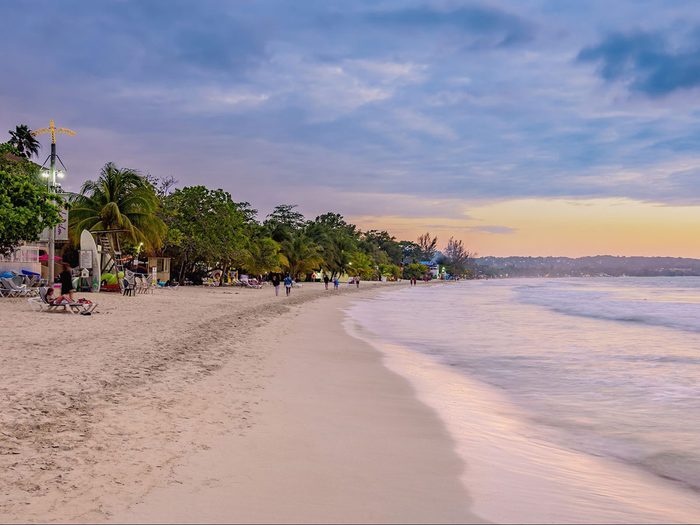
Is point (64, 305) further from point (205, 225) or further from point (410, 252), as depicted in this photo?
point (410, 252)

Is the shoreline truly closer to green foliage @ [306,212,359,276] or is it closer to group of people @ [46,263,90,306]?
group of people @ [46,263,90,306]

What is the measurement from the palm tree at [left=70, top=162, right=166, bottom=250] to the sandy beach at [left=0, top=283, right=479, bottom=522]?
23867 mm

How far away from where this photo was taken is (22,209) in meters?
20.1

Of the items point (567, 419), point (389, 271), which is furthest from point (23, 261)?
point (389, 271)

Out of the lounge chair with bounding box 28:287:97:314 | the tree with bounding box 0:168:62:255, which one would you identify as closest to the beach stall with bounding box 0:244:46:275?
the tree with bounding box 0:168:62:255

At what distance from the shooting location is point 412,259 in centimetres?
17238

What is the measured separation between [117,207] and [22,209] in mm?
12970

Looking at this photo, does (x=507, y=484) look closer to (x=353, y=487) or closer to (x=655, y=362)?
(x=353, y=487)

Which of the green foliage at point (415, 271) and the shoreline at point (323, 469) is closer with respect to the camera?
the shoreline at point (323, 469)

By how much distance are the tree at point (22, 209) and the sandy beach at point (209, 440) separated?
10.8 m

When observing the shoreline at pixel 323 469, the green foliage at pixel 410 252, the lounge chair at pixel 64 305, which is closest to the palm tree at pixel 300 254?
the lounge chair at pixel 64 305

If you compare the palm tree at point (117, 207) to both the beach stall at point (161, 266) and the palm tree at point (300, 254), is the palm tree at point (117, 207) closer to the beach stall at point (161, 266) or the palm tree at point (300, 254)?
the beach stall at point (161, 266)

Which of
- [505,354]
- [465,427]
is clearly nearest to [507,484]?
[465,427]

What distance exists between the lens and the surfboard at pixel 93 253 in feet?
86.3
